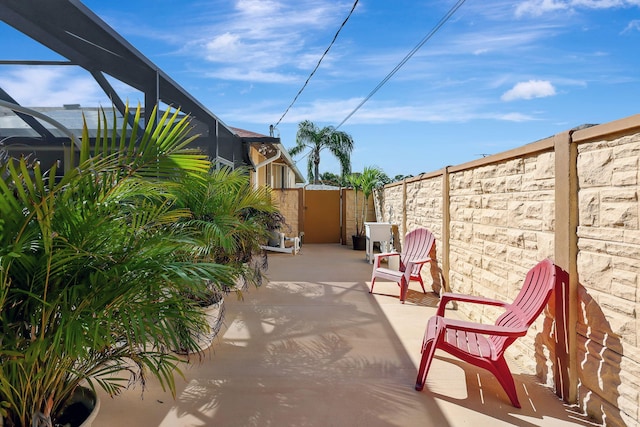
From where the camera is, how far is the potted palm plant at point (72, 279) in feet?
4.90

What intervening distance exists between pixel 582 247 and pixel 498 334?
0.78 metres

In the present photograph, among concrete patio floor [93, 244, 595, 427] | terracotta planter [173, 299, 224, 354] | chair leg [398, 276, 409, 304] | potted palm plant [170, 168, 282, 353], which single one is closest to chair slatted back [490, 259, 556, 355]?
concrete patio floor [93, 244, 595, 427]

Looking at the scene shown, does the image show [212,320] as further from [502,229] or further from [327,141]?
[327,141]

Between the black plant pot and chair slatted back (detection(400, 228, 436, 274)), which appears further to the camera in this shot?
the black plant pot

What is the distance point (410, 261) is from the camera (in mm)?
A: 5586

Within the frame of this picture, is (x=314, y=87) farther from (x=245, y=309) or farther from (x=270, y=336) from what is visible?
(x=270, y=336)

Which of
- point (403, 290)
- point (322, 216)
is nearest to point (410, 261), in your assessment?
point (403, 290)

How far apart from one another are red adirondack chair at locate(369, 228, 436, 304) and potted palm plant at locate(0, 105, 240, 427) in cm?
390

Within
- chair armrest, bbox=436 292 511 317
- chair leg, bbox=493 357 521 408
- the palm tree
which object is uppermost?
the palm tree

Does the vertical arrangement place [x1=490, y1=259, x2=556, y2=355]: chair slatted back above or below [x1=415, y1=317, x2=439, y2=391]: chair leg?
above

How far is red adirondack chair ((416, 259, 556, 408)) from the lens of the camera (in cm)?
261

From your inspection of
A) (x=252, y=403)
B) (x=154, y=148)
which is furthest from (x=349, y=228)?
(x=154, y=148)

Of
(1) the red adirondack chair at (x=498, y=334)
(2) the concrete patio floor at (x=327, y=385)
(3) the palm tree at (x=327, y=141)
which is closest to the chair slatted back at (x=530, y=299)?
(1) the red adirondack chair at (x=498, y=334)

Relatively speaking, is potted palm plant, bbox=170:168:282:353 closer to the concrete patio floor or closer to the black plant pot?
the concrete patio floor
